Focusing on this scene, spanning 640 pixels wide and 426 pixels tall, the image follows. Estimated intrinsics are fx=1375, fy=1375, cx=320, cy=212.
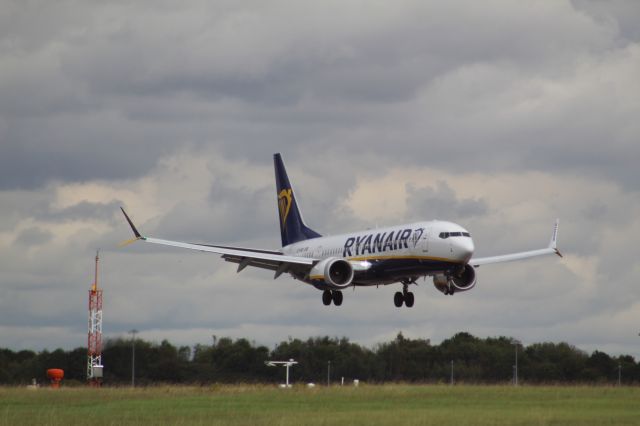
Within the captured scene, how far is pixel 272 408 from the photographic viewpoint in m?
61.3

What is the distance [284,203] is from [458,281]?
82.0 feet

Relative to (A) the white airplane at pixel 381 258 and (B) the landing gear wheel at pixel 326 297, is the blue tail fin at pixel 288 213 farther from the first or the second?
(B) the landing gear wheel at pixel 326 297

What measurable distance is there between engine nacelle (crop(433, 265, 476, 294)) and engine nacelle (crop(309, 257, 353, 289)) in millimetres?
5485

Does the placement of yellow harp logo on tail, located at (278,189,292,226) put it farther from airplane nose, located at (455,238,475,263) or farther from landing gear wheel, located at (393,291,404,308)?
airplane nose, located at (455,238,475,263)

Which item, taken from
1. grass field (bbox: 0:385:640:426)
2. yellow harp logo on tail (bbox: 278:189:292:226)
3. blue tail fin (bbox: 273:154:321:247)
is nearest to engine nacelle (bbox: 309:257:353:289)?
grass field (bbox: 0:385:640:426)

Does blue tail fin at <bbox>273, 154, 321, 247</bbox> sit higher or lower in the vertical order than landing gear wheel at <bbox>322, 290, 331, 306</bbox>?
higher

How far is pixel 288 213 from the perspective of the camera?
10675 centimetres

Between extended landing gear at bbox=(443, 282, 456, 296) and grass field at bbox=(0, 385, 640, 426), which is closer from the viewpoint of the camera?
grass field at bbox=(0, 385, 640, 426)

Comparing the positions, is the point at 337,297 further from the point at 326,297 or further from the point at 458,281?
the point at 458,281

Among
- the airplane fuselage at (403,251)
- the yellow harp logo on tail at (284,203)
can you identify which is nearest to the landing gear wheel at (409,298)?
the airplane fuselage at (403,251)

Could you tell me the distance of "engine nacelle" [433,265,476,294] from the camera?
85812 millimetres

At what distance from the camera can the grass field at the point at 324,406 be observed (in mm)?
54125

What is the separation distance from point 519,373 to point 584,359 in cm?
828

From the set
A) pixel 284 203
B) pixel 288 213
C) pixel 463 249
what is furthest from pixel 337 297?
pixel 284 203
